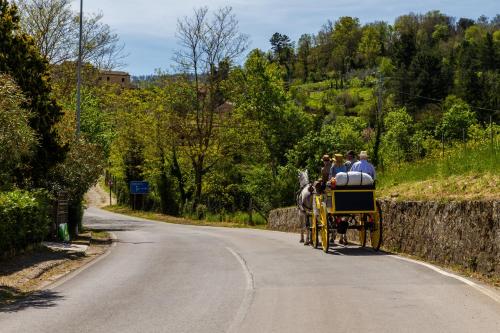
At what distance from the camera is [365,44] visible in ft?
604

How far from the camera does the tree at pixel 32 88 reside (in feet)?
60.2

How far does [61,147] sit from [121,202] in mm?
57710

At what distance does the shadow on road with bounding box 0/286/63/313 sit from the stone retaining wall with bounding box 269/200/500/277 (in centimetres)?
766

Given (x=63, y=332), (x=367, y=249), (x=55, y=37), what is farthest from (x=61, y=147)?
(x=55, y=37)

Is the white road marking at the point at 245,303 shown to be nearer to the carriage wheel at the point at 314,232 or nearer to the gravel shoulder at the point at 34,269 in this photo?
the carriage wheel at the point at 314,232

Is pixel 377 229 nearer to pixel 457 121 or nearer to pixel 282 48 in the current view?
pixel 457 121

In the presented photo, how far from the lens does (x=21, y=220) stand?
54.0ft

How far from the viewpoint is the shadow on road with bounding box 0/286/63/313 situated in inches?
403

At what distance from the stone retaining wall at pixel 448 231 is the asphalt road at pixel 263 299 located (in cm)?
77

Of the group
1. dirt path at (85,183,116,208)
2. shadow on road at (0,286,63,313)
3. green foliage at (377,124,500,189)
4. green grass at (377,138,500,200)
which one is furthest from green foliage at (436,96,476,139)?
shadow on road at (0,286,63,313)

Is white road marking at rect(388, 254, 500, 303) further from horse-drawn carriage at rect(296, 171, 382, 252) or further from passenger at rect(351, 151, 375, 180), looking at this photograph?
passenger at rect(351, 151, 375, 180)

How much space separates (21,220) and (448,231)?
1073 centimetres

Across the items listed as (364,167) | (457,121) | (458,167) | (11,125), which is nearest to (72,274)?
(11,125)

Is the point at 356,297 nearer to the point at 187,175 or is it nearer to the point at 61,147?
the point at 61,147
